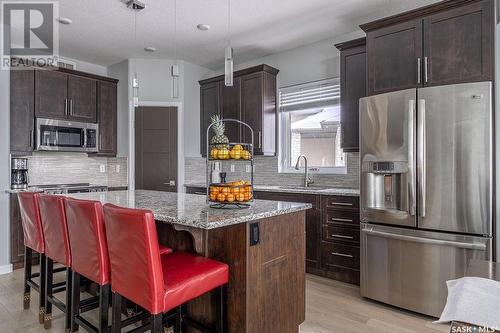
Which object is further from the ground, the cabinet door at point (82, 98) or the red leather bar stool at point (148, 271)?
the cabinet door at point (82, 98)

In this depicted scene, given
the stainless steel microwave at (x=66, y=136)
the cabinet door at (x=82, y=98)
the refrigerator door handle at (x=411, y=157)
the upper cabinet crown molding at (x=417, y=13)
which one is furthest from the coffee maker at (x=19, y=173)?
the refrigerator door handle at (x=411, y=157)

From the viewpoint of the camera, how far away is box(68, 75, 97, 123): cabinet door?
456 centimetres

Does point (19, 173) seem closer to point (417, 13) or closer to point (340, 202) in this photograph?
point (340, 202)

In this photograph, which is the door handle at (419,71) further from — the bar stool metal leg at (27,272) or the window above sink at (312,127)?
the bar stool metal leg at (27,272)

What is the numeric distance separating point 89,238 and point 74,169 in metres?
3.59

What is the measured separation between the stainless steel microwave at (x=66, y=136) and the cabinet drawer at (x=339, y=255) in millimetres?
3634

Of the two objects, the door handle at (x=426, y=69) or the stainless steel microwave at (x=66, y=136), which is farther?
the stainless steel microwave at (x=66, y=136)

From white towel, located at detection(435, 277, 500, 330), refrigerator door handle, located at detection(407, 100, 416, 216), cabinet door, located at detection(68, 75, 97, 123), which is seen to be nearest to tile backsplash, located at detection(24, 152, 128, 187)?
cabinet door, located at detection(68, 75, 97, 123)

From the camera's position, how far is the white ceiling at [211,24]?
3311 millimetres

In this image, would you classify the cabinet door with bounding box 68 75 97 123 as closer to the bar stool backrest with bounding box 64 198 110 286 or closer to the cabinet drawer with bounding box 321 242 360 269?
the bar stool backrest with bounding box 64 198 110 286

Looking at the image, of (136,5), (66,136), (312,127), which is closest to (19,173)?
(66,136)

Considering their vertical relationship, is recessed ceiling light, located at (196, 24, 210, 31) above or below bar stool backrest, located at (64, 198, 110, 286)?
→ above

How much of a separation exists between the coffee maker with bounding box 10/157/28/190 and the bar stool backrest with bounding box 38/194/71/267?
210cm

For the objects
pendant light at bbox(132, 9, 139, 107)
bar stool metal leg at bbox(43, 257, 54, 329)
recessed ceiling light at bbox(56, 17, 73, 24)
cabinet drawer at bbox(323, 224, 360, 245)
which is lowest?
bar stool metal leg at bbox(43, 257, 54, 329)
